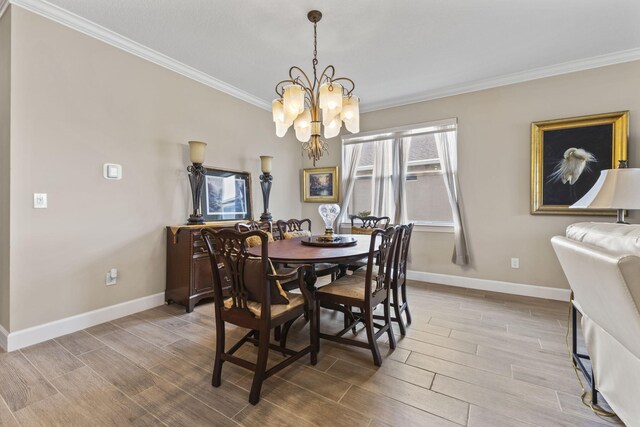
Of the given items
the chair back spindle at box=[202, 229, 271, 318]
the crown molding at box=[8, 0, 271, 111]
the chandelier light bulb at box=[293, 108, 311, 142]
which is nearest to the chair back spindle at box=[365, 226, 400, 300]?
the chair back spindle at box=[202, 229, 271, 318]

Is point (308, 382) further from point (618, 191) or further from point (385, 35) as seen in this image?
point (385, 35)

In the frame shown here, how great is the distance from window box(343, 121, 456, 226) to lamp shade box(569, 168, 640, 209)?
5.60ft

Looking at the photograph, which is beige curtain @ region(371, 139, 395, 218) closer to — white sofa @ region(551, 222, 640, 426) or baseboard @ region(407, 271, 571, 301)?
baseboard @ region(407, 271, 571, 301)

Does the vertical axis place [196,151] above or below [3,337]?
above

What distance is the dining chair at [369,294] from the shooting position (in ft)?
6.40

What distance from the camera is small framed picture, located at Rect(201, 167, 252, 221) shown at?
352 cm

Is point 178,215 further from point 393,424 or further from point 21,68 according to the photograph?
point 393,424

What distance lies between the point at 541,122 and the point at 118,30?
454cm

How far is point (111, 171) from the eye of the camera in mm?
2723

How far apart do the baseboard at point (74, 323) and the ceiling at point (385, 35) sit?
8.50 feet

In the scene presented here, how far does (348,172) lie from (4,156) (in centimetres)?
383

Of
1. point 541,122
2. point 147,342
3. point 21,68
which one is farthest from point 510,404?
point 21,68

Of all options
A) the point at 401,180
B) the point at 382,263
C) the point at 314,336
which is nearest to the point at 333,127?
the point at 382,263

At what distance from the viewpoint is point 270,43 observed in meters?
2.78
